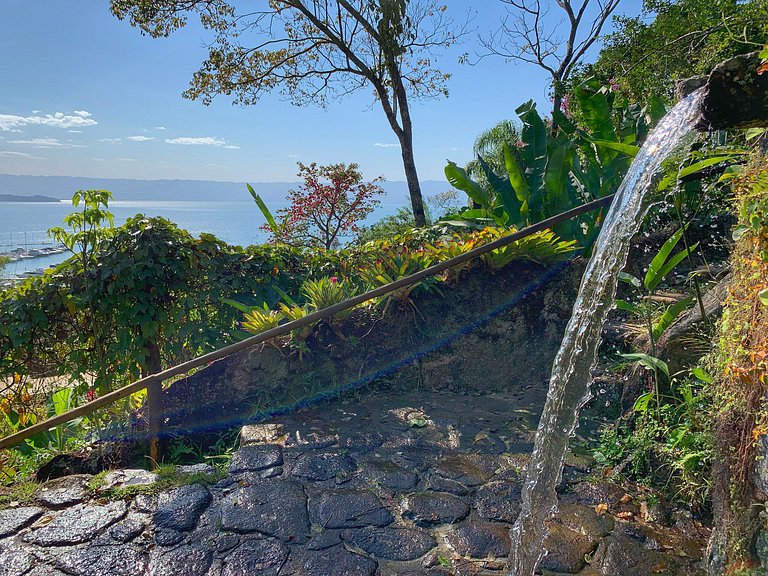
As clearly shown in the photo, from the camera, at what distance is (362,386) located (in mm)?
4273

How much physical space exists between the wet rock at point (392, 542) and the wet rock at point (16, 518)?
1.54 meters

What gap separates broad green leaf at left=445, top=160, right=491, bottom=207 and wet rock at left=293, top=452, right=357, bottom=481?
3.43 meters

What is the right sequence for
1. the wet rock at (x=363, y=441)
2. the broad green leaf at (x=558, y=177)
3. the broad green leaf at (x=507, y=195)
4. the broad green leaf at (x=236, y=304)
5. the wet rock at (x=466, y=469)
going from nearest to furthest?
the wet rock at (x=466, y=469) → the wet rock at (x=363, y=441) → the broad green leaf at (x=236, y=304) → the broad green leaf at (x=558, y=177) → the broad green leaf at (x=507, y=195)

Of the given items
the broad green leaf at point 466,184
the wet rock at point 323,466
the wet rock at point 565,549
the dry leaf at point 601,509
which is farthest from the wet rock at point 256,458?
the broad green leaf at point 466,184

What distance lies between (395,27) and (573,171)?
5.38 m

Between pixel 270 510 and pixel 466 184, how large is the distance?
4090 millimetres

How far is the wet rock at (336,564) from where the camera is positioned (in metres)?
2.20

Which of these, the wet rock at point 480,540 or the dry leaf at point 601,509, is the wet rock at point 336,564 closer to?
the wet rock at point 480,540

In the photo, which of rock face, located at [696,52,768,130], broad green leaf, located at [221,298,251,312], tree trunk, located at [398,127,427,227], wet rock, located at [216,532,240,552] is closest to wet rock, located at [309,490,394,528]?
wet rock, located at [216,532,240,552]

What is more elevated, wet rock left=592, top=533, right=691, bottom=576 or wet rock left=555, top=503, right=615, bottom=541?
wet rock left=555, top=503, right=615, bottom=541

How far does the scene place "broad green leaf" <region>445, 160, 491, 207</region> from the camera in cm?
573

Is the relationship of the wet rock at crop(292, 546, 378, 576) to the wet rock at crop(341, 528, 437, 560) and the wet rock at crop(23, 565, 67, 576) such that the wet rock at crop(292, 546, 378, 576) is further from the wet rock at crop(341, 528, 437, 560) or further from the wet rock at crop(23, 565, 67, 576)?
the wet rock at crop(23, 565, 67, 576)

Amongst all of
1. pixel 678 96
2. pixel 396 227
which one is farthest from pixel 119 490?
pixel 396 227

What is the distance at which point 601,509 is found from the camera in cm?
255
